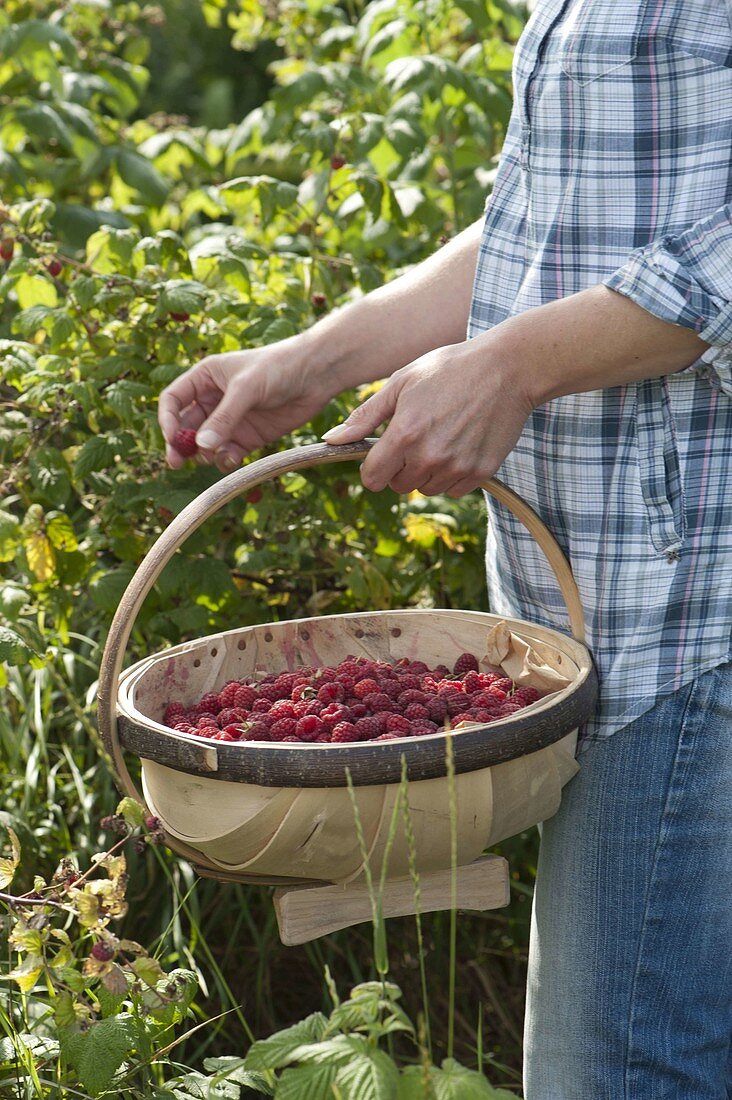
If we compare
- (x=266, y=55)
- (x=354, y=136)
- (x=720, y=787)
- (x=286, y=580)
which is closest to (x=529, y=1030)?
(x=720, y=787)

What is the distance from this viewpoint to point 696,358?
1.17m

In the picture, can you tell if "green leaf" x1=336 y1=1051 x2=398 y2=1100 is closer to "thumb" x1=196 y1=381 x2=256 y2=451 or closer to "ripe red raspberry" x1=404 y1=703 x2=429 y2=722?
"ripe red raspberry" x1=404 y1=703 x2=429 y2=722

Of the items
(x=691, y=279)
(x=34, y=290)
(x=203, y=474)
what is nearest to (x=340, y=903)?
(x=691, y=279)

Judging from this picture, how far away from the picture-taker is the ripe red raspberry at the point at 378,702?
3.95 ft

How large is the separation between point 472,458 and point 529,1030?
2.21ft

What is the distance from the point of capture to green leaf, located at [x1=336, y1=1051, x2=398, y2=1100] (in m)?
0.78

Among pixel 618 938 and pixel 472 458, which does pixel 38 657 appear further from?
pixel 618 938

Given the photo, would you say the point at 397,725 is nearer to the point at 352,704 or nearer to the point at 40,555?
the point at 352,704

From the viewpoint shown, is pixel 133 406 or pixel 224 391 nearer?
pixel 224 391

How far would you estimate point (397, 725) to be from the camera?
44.6 inches

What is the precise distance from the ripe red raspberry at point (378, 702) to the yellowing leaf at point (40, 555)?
816mm

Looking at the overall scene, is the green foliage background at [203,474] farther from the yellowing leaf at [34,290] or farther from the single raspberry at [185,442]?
the single raspberry at [185,442]

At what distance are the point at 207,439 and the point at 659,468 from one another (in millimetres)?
564

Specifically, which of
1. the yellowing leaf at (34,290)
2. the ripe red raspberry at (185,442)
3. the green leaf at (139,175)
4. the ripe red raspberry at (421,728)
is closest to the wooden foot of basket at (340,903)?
the ripe red raspberry at (421,728)
